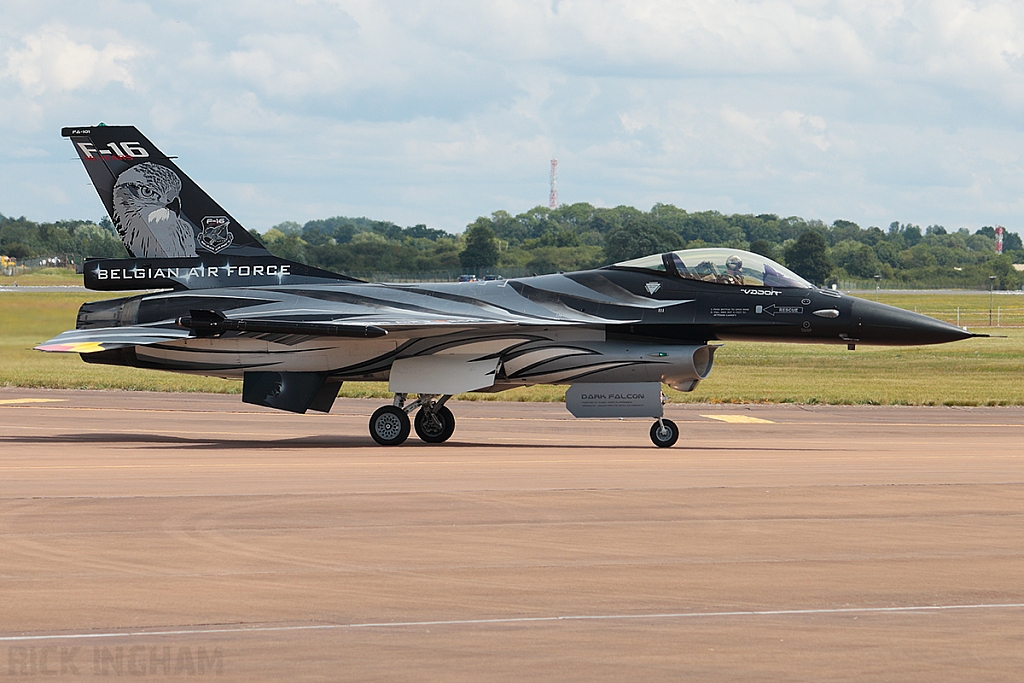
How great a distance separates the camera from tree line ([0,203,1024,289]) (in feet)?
154

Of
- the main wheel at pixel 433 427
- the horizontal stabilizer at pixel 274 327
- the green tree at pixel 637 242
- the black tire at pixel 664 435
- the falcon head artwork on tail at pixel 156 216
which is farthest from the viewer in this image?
the green tree at pixel 637 242

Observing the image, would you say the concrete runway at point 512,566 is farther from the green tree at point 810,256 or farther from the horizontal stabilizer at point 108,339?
the green tree at point 810,256

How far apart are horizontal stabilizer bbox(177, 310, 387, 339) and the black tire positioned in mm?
4473

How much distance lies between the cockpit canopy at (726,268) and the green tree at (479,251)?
3265 centimetres

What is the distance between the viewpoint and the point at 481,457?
1680 cm

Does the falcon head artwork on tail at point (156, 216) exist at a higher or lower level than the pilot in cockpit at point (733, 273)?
higher

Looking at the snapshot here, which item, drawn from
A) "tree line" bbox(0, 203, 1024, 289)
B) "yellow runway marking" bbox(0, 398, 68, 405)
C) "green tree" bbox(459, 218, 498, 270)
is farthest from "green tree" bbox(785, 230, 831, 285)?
"yellow runway marking" bbox(0, 398, 68, 405)

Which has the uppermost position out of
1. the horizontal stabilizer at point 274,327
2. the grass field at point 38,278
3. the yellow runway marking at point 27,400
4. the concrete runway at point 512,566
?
the grass field at point 38,278

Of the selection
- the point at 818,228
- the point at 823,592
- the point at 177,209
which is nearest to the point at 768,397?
the point at 177,209

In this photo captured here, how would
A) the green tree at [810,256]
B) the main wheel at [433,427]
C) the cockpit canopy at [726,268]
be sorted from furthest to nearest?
1. the green tree at [810,256]
2. the main wheel at [433,427]
3. the cockpit canopy at [726,268]

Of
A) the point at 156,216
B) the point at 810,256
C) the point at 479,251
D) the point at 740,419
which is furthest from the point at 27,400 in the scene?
the point at 810,256

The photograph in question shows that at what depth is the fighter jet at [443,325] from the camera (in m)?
18.5

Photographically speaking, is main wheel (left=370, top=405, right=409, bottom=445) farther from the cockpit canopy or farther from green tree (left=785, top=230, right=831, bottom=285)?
green tree (left=785, top=230, right=831, bottom=285)

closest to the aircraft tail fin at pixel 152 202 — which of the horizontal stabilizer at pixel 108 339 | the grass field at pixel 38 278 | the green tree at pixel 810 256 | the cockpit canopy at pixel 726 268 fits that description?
the horizontal stabilizer at pixel 108 339
